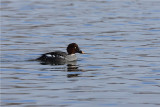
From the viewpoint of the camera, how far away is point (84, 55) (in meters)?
23.0

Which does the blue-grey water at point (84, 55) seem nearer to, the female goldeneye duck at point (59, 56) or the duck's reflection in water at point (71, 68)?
the duck's reflection in water at point (71, 68)

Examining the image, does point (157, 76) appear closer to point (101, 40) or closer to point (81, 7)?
point (101, 40)

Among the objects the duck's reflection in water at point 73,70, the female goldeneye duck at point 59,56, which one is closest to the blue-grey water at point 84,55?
the duck's reflection in water at point 73,70

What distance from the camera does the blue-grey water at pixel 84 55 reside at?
14133 millimetres

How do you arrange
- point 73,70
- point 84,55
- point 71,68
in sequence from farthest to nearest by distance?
point 84,55
point 71,68
point 73,70

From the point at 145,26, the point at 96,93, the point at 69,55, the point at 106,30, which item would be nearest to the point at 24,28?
the point at 106,30

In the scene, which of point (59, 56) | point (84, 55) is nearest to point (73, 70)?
point (59, 56)

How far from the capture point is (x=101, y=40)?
27203mm

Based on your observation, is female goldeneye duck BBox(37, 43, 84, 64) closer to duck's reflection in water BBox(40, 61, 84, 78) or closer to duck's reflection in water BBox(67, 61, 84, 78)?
duck's reflection in water BBox(40, 61, 84, 78)

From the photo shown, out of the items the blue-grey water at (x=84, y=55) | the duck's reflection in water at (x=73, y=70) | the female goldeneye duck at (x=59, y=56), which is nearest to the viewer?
the blue-grey water at (x=84, y=55)

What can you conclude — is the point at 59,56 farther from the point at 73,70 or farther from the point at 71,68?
the point at 73,70

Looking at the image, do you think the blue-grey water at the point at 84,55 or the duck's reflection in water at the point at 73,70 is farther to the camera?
the duck's reflection in water at the point at 73,70

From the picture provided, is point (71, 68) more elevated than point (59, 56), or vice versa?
point (59, 56)

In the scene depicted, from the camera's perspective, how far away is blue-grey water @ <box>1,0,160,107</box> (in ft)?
Answer: 46.4
